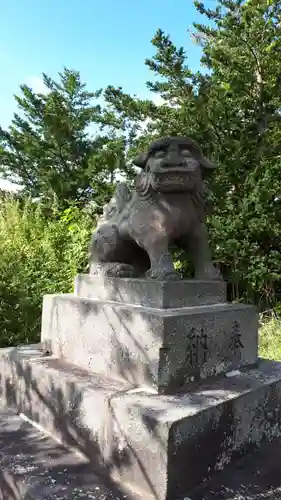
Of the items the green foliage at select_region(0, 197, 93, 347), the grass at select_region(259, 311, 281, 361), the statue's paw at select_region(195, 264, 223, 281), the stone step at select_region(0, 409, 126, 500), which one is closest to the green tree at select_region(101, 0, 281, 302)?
the grass at select_region(259, 311, 281, 361)

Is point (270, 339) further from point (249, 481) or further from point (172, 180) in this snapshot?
point (172, 180)

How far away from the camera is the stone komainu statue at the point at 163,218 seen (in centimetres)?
211

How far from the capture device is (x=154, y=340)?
183 cm

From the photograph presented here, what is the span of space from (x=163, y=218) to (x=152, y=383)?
33.3 inches

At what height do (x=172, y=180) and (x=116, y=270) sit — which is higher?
(x=172, y=180)

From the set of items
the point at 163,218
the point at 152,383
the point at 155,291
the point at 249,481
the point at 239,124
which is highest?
the point at 239,124

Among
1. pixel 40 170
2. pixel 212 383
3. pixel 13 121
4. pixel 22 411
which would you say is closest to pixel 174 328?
pixel 212 383

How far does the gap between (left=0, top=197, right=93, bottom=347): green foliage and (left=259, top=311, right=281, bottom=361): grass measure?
2400mm

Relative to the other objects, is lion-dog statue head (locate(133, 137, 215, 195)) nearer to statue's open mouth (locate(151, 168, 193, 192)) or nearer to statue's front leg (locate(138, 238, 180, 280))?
statue's open mouth (locate(151, 168, 193, 192))

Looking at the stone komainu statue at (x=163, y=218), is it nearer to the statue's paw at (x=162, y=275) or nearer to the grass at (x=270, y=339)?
the statue's paw at (x=162, y=275)

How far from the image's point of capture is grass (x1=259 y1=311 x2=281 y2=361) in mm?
3944

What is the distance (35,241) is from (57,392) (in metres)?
4.50

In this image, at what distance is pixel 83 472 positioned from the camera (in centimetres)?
178

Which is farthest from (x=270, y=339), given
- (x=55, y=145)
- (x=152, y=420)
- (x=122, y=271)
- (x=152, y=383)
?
(x=55, y=145)
